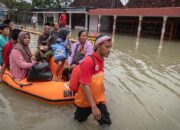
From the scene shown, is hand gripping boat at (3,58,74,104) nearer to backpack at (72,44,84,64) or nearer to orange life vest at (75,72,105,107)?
backpack at (72,44,84,64)

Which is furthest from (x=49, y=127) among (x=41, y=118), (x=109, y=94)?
(x=109, y=94)

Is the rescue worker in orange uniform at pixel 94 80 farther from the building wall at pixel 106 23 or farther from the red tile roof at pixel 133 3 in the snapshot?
the building wall at pixel 106 23

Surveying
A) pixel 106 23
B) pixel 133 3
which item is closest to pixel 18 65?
pixel 133 3

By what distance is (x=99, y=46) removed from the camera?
3.00 m

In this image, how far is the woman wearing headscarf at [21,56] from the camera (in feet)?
15.6

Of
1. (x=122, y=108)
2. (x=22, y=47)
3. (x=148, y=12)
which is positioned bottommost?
(x=122, y=108)

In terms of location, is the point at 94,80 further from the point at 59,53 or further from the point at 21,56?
the point at 59,53

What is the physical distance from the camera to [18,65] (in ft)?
15.8

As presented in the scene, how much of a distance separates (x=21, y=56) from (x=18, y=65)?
7.8 inches

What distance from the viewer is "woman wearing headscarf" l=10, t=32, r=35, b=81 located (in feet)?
15.6

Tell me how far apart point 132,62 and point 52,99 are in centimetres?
575

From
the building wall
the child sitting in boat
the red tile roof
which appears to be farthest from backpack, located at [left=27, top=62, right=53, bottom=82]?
the building wall

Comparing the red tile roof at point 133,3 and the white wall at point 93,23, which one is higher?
the red tile roof at point 133,3

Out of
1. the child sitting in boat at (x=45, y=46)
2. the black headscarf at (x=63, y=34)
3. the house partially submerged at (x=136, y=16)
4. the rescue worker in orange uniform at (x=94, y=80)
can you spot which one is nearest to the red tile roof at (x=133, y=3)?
the house partially submerged at (x=136, y=16)
